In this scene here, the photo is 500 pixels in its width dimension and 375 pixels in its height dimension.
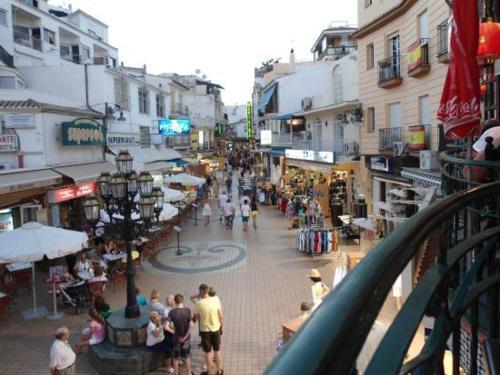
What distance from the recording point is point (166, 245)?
70.9ft

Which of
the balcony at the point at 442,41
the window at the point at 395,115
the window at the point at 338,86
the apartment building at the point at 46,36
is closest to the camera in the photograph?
the balcony at the point at 442,41

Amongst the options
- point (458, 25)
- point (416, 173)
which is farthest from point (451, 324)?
point (416, 173)

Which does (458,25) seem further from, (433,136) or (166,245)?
(166,245)

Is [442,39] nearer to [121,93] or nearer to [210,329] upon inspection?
[210,329]

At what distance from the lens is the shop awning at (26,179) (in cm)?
1477

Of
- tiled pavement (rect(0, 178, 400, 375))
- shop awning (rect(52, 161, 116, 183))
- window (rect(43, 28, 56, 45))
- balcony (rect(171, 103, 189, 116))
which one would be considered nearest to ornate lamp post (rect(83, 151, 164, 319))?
tiled pavement (rect(0, 178, 400, 375))

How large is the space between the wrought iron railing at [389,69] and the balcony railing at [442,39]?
3.66 meters

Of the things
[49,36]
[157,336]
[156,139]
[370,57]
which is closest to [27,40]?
[49,36]

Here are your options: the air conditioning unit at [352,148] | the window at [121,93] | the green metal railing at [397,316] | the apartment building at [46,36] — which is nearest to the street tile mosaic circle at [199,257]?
the air conditioning unit at [352,148]

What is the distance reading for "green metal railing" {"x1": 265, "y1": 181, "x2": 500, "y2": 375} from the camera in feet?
3.15

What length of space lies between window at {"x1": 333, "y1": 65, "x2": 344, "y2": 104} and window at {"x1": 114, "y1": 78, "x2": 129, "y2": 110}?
12237mm

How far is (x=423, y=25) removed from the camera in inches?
719

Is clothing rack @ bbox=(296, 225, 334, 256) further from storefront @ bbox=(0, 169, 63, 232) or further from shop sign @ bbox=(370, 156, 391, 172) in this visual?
storefront @ bbox=(0, 169, 63, 232)

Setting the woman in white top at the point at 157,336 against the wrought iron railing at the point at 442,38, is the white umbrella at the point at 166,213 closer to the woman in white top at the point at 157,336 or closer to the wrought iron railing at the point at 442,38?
the woman in white top at the point at 157,336
